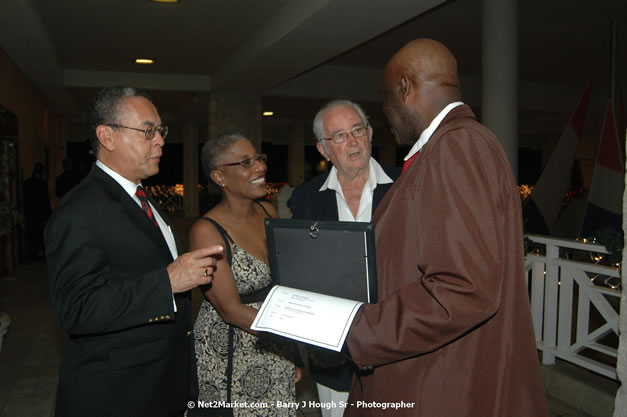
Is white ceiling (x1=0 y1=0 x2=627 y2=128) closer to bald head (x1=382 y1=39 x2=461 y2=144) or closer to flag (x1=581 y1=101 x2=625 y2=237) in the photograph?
flag (x1=581 y1=101 x2=625 y2=237)

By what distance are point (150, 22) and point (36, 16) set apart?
1.28 meters

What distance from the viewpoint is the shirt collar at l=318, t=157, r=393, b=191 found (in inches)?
87.5

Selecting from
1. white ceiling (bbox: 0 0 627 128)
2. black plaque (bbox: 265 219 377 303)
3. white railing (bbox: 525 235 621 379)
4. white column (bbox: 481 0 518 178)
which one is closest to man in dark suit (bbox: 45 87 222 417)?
black plaque (bbox: 265 219 377 303)

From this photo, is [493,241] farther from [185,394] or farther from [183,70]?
[183,70]

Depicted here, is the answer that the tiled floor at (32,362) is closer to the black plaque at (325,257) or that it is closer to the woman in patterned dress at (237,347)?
the woman in patterned dress at (237,347)

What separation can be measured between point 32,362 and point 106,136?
341 cm

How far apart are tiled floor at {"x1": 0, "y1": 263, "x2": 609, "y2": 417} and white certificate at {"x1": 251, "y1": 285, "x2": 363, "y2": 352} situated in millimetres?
2352

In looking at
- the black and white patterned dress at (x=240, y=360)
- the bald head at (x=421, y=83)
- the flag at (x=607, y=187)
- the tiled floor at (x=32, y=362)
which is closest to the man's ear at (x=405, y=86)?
the bald head at (x=421, y=83)

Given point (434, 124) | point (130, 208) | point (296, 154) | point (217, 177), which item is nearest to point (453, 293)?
point (434, 124)

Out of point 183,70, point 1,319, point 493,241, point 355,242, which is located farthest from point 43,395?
point 183,70

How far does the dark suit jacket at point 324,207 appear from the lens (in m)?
2.02

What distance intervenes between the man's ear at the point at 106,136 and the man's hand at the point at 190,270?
1.57 ft

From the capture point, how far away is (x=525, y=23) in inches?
276

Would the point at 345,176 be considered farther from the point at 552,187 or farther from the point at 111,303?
the point at 552,187
